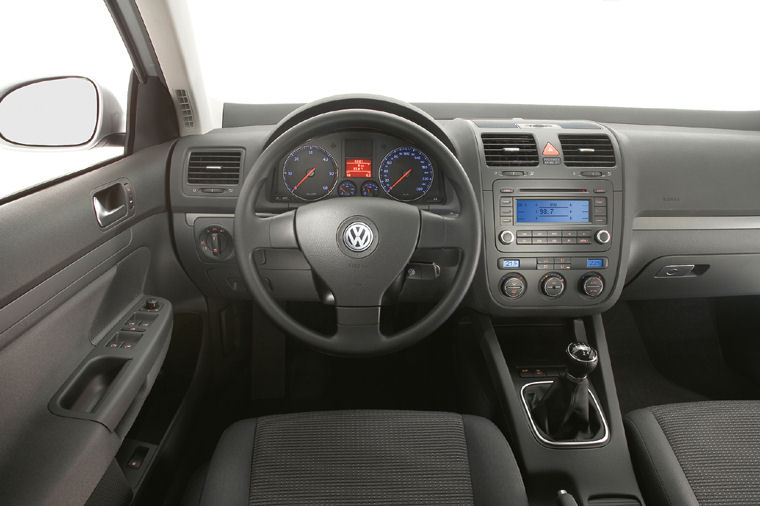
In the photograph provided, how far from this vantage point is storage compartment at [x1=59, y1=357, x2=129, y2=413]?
46.5 inches

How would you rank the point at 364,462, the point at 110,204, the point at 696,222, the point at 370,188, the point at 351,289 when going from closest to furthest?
1. the point at 364,462
2. the point at 351,289
3. the point at 110,204
4. the point at 370,188
5. the point at 696,222

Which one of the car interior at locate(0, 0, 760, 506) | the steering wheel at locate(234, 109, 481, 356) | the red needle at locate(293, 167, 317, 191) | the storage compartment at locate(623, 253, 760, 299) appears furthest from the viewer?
the storage compartment at locate(623, 253, 760, 299)

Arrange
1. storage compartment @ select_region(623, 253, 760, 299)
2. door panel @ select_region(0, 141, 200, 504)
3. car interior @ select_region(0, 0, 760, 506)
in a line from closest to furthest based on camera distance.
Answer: door panel @ select_region(0, 141, 200, 504), car interior @ select_region(0, 0, 760, 506), storage compartment @ select_region(623, 253, 760, 299)

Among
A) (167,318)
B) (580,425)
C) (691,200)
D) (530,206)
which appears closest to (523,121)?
(530,206)

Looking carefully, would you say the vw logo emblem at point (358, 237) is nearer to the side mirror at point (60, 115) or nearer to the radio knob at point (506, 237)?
the radio knob at point (506, 237)

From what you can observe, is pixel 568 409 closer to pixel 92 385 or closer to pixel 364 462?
pixel 364 462

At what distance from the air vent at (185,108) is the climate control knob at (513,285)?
118 centimetres

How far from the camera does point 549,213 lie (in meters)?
1.51

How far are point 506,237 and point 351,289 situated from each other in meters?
0.54

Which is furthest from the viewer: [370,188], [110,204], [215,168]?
[215,168]

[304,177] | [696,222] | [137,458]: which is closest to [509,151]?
[304,177]

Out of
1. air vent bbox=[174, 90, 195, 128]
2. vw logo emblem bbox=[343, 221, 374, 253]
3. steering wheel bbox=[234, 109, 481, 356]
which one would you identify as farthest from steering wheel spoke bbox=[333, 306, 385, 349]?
air vent bbox=[174, 90, 195, 128]

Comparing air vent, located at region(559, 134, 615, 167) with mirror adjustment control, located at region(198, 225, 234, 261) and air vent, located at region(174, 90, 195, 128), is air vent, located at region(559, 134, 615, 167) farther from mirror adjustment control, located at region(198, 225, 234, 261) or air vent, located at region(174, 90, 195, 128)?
air vent, located at region(174, 90, 195, 128)

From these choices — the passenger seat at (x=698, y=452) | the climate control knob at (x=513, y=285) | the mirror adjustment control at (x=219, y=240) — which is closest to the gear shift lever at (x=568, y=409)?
the passenger seat at (x=698, y=452)
